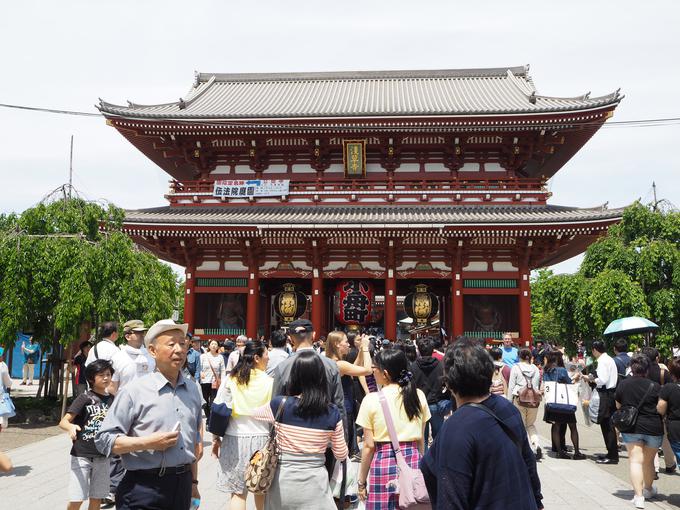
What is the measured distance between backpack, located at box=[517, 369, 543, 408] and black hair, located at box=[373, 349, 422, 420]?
5069 millimetres

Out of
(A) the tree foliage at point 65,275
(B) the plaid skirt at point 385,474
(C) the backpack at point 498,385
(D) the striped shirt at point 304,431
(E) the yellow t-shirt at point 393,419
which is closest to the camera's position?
(D) the striped shirt at point 304,431

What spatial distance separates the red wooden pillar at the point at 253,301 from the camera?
1811cm

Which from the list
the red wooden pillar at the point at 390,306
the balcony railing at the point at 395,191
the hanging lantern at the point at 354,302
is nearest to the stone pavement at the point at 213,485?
the red wooden pillar at the point at 390,306

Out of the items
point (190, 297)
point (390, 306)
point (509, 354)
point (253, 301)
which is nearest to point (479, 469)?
point (509, 354)

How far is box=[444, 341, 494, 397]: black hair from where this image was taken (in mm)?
2844

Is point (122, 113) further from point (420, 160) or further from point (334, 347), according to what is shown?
point (334, 347)

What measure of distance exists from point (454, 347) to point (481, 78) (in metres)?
25.4

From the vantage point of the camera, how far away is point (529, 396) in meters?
8.73

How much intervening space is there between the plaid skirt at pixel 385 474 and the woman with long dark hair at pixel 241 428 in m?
1.25

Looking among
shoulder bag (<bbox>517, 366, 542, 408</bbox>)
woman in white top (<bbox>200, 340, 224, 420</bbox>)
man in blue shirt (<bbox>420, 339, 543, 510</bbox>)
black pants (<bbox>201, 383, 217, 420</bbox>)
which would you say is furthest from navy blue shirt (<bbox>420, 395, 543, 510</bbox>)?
black pants (<bbox>201, 383, 217, 420</bbox>)

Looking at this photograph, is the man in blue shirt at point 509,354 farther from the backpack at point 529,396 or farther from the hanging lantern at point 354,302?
the hanging lantern at point 354,302

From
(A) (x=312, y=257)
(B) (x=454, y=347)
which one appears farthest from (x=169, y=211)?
(B) (x=454, y=347)

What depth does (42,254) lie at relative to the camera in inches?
451

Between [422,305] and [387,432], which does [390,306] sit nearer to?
[422,305]
